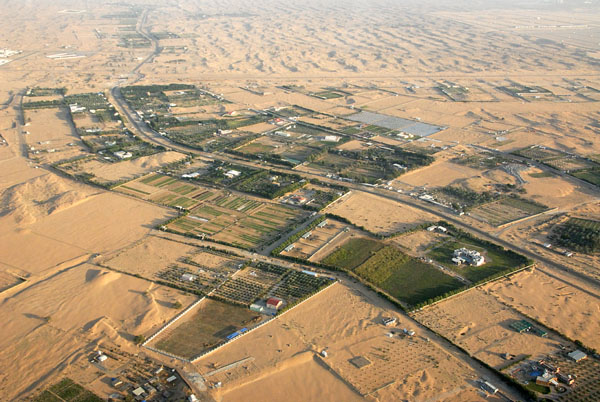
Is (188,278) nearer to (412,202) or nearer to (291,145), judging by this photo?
(412,202)

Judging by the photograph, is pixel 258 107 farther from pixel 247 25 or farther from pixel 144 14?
pixel 144 14

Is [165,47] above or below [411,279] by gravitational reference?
above

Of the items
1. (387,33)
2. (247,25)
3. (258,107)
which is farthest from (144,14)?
(258,107)

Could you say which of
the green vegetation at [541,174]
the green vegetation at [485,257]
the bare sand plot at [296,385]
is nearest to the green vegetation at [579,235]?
the green vegetation at [485,257]

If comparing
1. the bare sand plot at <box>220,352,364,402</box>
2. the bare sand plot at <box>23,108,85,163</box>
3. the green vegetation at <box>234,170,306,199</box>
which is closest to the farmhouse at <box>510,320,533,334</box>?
the bare sand plot at <box>220,352,364,402</box>

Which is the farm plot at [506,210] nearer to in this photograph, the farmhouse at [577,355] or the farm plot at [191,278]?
the farmhouse at [577,355]

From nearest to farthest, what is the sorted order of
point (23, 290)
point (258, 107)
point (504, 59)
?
point (23, 290)
point (258, 107)
point (504, 59)
